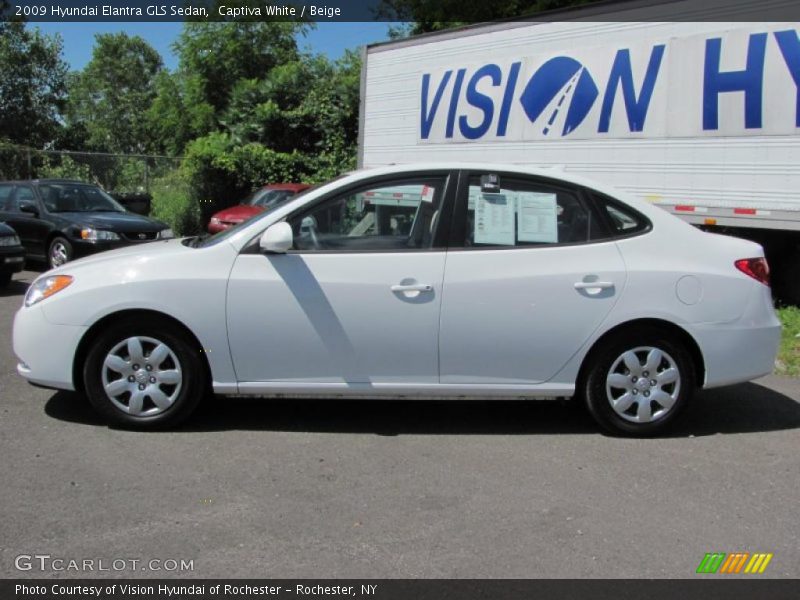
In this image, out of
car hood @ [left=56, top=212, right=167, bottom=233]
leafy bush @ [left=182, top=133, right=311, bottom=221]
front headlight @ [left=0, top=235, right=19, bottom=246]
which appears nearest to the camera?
front headlight @ [left=0, top=235, right=19, bottom=246]

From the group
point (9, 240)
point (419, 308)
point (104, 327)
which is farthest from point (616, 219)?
point (9, 240)

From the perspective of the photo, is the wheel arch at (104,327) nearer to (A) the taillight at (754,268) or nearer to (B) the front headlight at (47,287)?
(B) the front headlight at (47,287)

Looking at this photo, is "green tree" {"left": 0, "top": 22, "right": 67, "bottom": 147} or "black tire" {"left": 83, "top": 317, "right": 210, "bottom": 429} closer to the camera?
"black tire" {"left": 83, "top": 317, "right": 210, "bottom": 429}

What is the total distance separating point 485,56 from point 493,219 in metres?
6.51

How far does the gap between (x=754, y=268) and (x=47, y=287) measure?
440 centimetres

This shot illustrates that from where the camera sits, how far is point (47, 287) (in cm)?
453

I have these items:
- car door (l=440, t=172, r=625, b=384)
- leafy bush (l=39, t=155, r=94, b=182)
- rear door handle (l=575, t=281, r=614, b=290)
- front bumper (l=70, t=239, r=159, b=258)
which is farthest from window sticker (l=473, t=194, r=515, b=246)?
leafy bush (l=39, t=155, r=94, b=182)

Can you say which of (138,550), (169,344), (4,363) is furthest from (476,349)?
(4,363)

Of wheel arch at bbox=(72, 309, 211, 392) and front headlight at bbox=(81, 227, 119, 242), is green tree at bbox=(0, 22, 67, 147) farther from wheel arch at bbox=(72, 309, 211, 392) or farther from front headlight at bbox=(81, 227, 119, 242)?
wheel arch at bbox=(72, 309, 211, 392)

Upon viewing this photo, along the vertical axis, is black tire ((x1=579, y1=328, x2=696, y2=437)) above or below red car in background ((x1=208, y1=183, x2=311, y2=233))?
below

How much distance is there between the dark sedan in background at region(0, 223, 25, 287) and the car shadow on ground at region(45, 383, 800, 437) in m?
5.31

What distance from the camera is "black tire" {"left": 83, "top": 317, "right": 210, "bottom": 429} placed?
4422 millimetres

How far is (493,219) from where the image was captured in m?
4.57

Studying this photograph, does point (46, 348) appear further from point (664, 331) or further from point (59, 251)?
point (59, 251)
